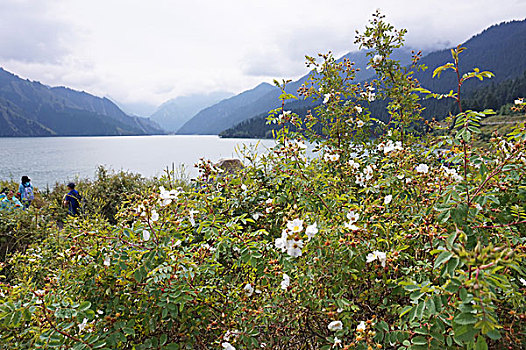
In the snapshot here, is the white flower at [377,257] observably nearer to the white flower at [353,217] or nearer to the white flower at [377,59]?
the white flower at [353,217]

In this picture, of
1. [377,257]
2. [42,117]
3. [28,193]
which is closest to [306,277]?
[377,257]

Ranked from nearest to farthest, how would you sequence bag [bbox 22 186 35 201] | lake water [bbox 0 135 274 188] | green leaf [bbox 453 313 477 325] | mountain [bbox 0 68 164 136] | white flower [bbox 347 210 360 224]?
green leaf [bbox 453 313 477 325] → white flower [bbox 347 210 360 224] → bag [bbox 22 186 35 201] → lake water [bbox 0 135 274 188] → mountain [bbox 0 68 164 136]

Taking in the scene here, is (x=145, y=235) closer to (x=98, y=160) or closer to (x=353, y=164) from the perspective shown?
(x=353, y=164)

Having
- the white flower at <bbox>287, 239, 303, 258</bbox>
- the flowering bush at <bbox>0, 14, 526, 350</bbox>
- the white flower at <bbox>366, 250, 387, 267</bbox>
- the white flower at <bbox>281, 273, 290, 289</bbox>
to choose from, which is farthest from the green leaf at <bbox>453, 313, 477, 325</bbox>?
the white flower at <bbox>281, 273, 290, 289</bbox>

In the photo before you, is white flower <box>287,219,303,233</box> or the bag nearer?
white flower <box>287,219,303,233</box>

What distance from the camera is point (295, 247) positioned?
1.38 m

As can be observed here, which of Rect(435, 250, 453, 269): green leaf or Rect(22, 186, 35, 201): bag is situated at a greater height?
Rect(435, 250, 453, 269): green leaf

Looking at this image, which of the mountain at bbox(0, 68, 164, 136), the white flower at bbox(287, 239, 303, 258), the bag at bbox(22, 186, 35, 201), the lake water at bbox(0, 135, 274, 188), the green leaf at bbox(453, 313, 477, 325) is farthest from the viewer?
the mountain at bbox(0, 68, 164, 136)

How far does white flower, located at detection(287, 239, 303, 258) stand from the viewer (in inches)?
Answer: 53.9

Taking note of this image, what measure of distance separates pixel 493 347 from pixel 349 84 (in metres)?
2.71

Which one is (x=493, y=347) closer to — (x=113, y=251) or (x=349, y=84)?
(x=113, y=251)

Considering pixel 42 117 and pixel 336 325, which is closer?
pixel 336 325

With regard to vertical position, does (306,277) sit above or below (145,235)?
below

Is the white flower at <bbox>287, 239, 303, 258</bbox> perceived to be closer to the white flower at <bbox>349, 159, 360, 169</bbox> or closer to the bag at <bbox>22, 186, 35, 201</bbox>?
the white flower at <bbox>349, 159, 360, 169</bbox>
